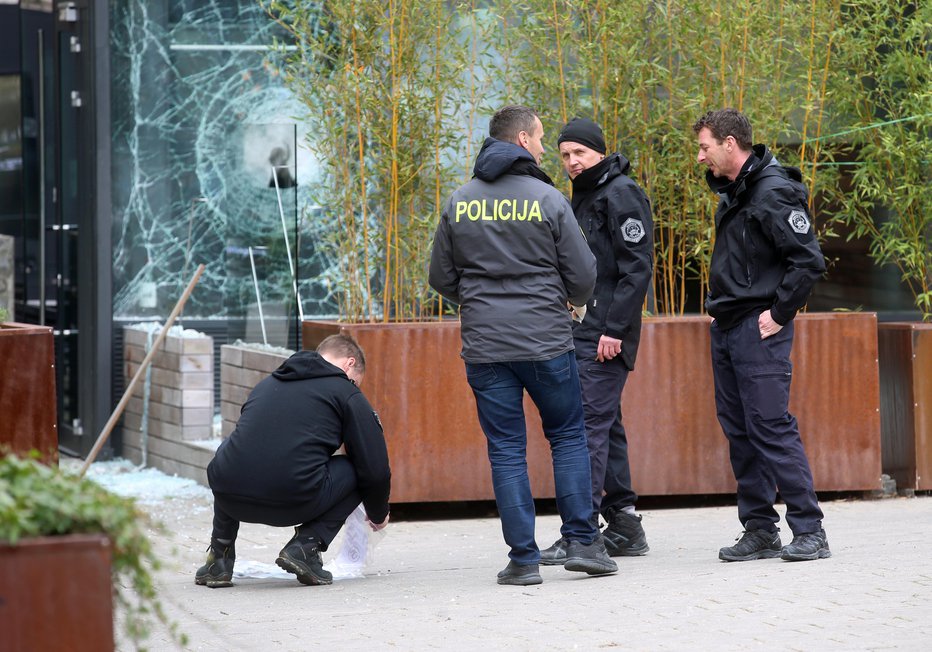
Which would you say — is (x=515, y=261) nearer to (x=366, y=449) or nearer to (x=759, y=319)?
(x=366, y=449)

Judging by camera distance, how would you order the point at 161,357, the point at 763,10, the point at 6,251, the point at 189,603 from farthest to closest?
the point at 6,251, the point at 161,357, the point at 763,10, the point at 189,603

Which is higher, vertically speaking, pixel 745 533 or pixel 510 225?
pixel 510 225

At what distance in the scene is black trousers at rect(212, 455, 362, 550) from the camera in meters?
4.98

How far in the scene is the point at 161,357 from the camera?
8.09 metres

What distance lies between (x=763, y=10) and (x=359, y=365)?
284cm

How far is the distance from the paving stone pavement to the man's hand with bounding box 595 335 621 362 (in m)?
0.79

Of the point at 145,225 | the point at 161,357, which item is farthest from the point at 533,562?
the point at 145,225

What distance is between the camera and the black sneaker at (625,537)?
18.2 ft

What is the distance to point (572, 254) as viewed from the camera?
4895 mm

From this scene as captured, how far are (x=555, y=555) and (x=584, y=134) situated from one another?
160 cm

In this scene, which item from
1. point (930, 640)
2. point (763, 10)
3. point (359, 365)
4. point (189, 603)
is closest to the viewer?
point (930, 640)

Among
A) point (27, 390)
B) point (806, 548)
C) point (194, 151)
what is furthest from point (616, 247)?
point (194, 151)

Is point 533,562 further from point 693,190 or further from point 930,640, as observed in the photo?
point 693,190

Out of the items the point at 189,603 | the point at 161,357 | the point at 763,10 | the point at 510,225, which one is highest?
the point at 763,10
